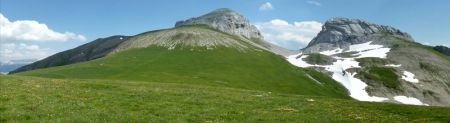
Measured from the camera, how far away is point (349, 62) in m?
180

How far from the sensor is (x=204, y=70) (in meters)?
139

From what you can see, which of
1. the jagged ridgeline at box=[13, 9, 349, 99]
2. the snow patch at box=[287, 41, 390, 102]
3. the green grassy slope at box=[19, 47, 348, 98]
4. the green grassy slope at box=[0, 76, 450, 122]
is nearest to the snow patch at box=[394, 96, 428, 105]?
the snow patch at box=[287, 41, 390, 102]

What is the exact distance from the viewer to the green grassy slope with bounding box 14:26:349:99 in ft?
381

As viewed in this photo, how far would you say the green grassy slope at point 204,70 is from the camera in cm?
11612

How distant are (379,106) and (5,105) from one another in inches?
1333

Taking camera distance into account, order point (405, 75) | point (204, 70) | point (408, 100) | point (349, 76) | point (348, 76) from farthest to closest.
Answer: point (405, 75) < point (349, 76) < point (348, 76) < point (204, 70) < point (408, 100)

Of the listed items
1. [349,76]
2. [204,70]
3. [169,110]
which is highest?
[204,70]

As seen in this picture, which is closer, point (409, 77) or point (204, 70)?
point (204, 70)

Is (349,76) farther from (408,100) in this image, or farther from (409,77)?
(408,100)

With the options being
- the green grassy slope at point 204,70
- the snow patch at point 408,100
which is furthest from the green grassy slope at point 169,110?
the snow patch at point 408,100

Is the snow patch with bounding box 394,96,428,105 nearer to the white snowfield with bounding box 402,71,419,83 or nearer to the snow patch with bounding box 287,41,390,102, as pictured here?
the snow patch with bounding box 287,41,390,102

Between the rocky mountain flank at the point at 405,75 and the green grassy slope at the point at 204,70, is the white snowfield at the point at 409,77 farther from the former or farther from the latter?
the green grassy slope at the point at 204,70

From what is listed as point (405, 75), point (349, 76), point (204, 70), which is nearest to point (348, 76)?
point (349, 76)

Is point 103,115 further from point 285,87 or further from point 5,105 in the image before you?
point 285,87
